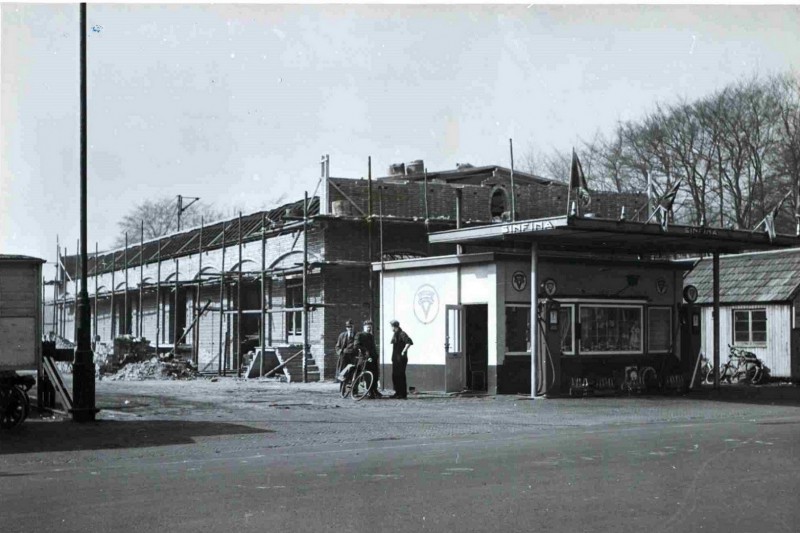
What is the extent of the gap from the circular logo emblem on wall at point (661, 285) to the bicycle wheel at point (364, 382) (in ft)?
26.4

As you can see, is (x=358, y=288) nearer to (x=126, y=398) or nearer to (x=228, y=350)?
(x=228, y=350)

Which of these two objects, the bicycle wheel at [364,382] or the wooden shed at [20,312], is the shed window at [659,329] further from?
the wooden shed at [20,312]

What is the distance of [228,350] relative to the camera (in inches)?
1426

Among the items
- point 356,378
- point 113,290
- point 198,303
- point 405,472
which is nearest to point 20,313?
point 356,378

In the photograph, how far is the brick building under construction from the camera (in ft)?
99.8

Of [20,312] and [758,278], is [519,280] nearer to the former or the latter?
[20,312]

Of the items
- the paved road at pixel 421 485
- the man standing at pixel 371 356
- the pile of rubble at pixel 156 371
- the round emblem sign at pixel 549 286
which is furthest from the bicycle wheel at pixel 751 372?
the pile of rubble at pixel 156 371

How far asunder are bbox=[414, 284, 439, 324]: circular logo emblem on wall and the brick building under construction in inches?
94.3

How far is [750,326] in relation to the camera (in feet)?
102

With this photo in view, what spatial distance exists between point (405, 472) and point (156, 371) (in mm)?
Result: 24720

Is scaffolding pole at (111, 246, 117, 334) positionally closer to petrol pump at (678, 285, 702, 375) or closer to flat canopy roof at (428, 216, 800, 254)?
flat canopy roof at (428, 216, 800, 254)

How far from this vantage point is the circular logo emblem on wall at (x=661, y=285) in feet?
81.5

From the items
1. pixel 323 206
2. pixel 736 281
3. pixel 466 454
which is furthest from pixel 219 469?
pixel 736 281

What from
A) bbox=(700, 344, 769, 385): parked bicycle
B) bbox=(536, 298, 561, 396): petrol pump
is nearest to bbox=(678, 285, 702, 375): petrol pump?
bbox=(700, 344, 769, 385): parked bicycle
